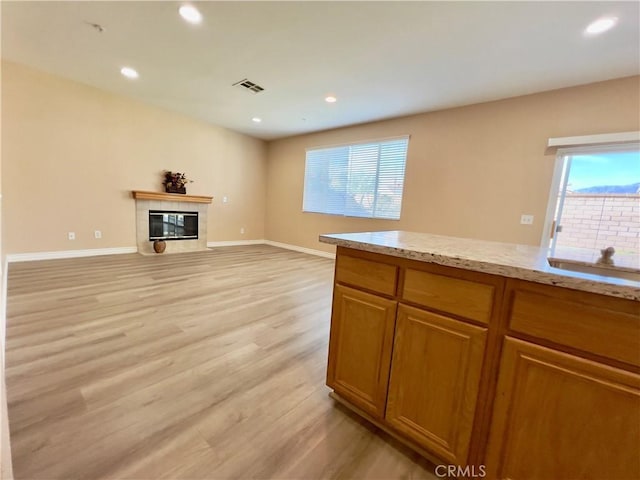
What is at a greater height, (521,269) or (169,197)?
(169,197)

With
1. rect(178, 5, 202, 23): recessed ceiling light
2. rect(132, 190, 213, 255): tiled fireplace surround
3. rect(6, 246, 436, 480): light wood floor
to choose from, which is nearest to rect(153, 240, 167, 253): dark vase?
rect(132, 190, 213, 255): tiled fireplace surround

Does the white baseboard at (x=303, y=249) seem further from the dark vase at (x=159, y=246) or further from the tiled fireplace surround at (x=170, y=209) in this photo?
the dark vase at (x=159, y=246)

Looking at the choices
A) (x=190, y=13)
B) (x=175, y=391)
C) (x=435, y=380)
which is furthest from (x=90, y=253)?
(x=435, y=380)

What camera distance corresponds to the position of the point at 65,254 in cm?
425

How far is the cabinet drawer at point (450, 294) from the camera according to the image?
3.30ft

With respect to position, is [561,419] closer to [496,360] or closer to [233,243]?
[496,360]

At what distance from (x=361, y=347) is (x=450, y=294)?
55cm

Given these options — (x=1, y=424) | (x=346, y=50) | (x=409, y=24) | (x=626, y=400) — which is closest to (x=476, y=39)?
(x=409, y=24)

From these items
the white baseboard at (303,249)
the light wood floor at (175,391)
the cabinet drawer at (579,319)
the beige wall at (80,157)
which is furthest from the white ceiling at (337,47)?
the white baseboard at (303,249)

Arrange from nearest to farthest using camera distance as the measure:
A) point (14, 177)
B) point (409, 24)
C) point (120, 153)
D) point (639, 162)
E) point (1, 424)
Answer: point (1, 424), point (409, 24), point (639, 162), point (14, 177), point (120, 153)

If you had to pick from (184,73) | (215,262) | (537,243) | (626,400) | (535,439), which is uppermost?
(184,73)

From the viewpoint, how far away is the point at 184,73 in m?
3.47

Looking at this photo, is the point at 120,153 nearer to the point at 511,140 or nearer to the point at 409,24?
the point at 409,24

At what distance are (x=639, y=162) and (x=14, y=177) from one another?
7.70 metres
